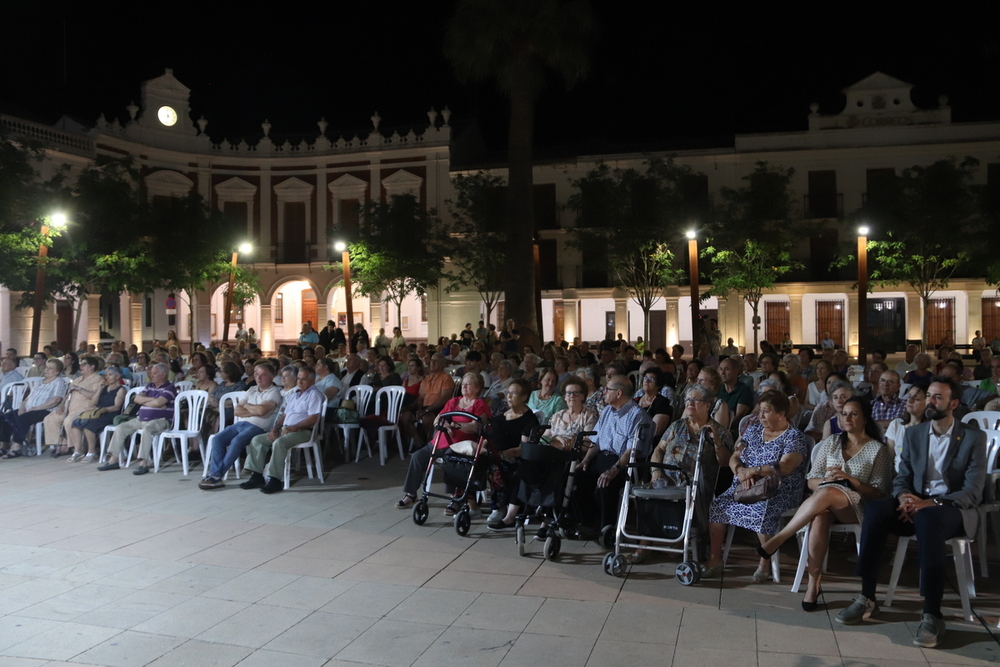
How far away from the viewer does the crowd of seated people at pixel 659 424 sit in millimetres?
5148

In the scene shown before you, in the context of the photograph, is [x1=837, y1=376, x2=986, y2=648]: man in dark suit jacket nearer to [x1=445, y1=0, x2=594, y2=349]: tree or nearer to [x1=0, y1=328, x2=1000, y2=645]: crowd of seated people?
[x1=0, y1=328, x2=1000, y2=645]: crowd of seated people

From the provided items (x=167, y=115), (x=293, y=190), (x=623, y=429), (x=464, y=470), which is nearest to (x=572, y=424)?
(x=623, y=429)

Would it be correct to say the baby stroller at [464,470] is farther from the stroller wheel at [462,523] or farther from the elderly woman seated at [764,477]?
the elderly woman seated at [764,477]

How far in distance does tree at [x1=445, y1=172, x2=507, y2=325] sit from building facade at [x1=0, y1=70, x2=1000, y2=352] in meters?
2.24

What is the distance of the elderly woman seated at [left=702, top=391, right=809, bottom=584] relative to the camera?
5434 mm

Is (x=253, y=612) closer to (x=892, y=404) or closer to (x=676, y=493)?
(x=676, y=493)

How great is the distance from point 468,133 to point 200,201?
39.1 feet

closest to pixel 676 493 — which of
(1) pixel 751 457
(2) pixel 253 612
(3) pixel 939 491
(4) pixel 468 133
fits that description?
(1) pixel 751 457

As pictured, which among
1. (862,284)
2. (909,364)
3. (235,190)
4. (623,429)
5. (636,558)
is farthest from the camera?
(235,190)

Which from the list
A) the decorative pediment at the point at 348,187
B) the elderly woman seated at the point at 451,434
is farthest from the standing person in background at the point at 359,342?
the decorative pediment at the point at 348,187

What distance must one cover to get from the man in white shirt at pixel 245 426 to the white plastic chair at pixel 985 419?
6.57 meters

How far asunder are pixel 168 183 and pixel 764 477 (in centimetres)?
3207

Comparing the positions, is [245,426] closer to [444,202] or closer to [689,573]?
[689,573]

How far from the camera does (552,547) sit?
594 centimetres
